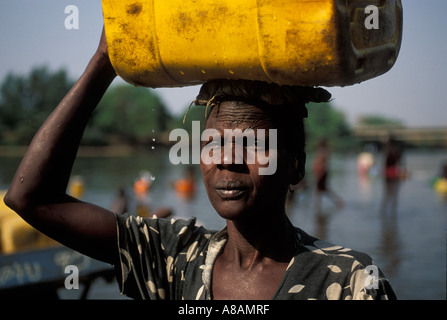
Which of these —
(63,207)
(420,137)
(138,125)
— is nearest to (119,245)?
(63,207)

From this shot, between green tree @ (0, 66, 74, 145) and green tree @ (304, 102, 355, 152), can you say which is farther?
green tree @ (304, 102, 355, 152)

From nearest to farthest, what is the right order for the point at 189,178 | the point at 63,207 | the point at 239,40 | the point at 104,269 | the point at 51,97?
the point at 239,40 < the point at 63,207 < the point at 104,269 < the point at 189,178 < the point at 51,97

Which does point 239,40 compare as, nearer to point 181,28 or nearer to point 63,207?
point 181,28

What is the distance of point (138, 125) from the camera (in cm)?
6606

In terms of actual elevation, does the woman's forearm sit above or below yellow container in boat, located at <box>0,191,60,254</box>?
above

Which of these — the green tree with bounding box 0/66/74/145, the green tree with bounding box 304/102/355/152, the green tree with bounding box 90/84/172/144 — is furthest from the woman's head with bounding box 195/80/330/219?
the green tree with bounding box 304/102/355/152

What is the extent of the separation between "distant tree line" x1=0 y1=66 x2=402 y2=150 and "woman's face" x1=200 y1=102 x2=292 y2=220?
0.17m

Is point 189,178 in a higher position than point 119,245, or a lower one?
lower

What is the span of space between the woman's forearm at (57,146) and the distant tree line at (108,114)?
31 cm

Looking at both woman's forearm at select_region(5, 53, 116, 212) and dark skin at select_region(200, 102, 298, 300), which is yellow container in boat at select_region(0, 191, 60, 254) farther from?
dark skin at select_region(200, 102, 298, 300)

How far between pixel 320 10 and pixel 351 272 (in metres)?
0.80

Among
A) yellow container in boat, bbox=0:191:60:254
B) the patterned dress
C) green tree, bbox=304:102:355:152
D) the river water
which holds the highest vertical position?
the patterned dress

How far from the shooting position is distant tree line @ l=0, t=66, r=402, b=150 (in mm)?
22995

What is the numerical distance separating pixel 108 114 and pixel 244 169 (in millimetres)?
67122
